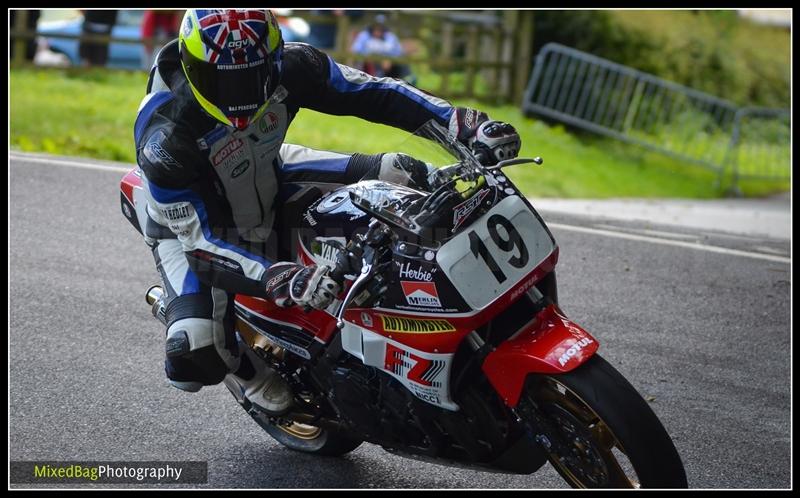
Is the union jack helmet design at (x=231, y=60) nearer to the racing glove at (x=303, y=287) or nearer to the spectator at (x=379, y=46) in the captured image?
the racing glove at (x=303, y=287)

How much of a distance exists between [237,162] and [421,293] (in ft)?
3.62

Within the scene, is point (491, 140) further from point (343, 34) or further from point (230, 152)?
point (343, 34)

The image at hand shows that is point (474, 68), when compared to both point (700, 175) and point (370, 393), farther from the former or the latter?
point (370, 393)

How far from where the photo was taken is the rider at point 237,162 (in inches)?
154

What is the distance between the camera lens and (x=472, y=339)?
3654mm

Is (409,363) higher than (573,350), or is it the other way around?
(573,350)

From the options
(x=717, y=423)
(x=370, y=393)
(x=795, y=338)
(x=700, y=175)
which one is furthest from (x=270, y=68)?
(x=700, y=175)

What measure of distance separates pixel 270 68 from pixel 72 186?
16.6ft

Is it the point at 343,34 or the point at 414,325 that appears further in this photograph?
the point at 343,34

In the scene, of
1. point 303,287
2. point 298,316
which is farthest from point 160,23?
point 303,287

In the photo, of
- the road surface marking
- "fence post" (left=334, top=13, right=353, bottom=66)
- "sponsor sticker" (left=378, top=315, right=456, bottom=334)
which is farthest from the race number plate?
"fence post" (left=334, top=13, right=353, bottom=66)
